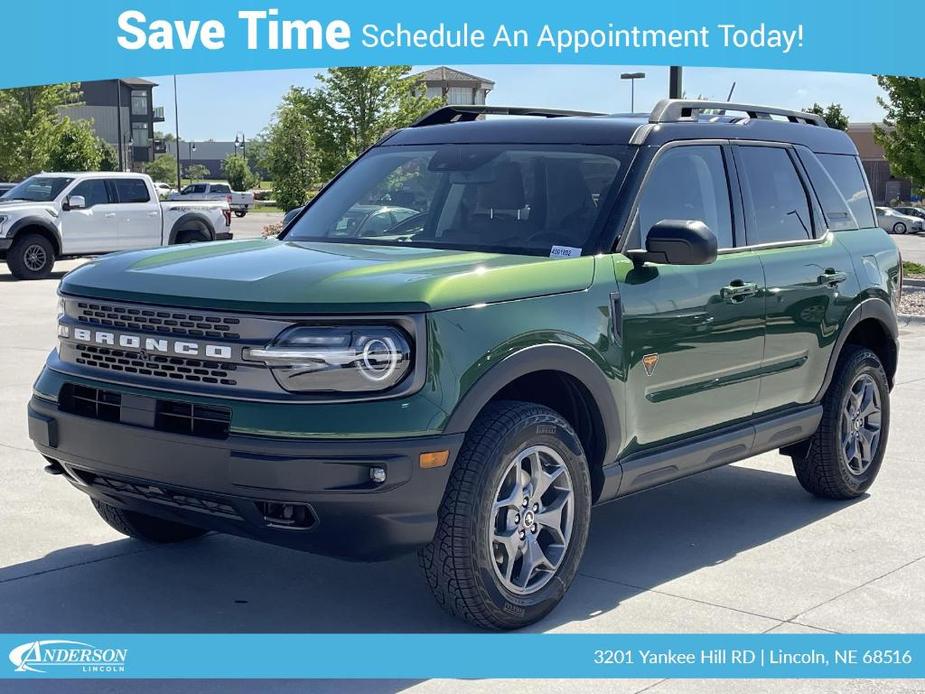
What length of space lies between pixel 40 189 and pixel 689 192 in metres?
18.7

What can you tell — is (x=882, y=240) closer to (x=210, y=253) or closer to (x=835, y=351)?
(x=835, y=351)

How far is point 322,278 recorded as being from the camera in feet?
14.5

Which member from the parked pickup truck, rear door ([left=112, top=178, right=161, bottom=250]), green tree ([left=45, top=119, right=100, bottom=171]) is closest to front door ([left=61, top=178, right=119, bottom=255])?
rear door ([left=112, top=178, right=161, bottom=250])

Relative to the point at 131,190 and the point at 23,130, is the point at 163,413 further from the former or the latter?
the point at 23,130

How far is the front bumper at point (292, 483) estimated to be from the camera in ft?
13.6

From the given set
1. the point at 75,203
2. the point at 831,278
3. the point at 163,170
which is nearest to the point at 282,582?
the point at 831,278

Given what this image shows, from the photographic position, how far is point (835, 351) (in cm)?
652

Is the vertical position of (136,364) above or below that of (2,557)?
above

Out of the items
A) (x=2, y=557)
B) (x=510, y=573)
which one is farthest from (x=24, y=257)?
(x=510, y=573)

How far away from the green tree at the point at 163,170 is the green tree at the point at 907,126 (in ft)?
324

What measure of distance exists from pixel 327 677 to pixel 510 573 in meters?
0.79

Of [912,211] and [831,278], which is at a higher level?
[831,278]

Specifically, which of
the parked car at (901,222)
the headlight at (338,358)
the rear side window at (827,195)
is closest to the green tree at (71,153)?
the parked car at (901,222)

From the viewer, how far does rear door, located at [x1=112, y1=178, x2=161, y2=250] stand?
74.4 ft
